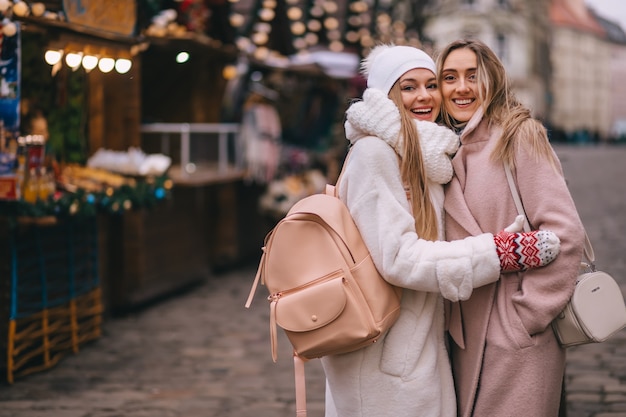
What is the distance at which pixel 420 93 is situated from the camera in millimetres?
3143

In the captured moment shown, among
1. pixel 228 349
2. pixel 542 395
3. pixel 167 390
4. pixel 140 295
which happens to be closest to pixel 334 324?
pixel 542 395

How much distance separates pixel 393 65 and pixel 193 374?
161 inches

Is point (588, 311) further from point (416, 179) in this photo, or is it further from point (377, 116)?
point (377, 116)

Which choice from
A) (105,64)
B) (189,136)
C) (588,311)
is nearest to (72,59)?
(105,64)

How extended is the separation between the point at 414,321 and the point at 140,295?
21.2 ft

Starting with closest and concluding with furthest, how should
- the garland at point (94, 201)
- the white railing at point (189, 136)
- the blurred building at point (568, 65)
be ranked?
the garland at point (94, 201) → the white railing at point (189, 136) → the blurred building at point (568, 65)

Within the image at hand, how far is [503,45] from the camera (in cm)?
5331

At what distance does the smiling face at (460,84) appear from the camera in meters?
3.23

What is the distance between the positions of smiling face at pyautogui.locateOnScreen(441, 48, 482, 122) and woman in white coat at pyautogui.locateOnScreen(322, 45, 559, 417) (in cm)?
10

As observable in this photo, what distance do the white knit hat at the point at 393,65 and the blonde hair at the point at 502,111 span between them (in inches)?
6.2

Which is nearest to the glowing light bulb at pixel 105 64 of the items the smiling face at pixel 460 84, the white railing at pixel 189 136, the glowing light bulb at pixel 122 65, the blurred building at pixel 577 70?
the glowing light bulb at pixel 122 65

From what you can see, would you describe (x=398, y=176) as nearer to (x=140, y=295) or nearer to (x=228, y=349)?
(x=228, y=349)

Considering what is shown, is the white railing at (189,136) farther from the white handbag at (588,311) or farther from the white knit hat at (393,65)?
the white handbag at (588,311)

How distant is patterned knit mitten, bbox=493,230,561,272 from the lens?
9.53 ft
